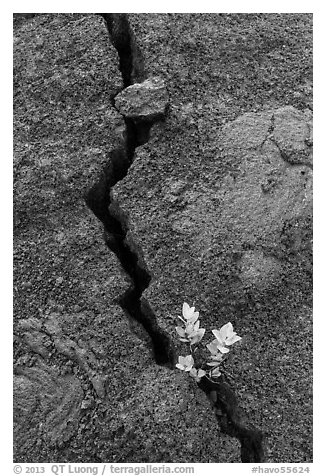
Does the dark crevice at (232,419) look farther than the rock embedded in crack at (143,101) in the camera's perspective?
No

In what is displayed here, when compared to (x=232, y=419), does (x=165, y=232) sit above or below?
above

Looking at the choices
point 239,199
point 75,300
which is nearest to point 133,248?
point 75,300

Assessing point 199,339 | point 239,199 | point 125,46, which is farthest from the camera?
point 125,46

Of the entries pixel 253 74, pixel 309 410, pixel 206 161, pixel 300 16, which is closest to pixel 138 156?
pixel 206 161

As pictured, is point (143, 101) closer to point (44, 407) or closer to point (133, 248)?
point (133, 248)

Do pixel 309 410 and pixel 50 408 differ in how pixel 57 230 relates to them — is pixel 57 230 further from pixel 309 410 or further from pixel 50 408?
pixel 309 410

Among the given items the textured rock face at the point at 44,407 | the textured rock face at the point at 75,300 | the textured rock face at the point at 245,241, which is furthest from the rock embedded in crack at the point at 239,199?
the textured rock face at the point at 44,407

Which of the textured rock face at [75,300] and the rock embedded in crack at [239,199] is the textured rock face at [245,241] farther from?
the textured rock face at [75,300]
